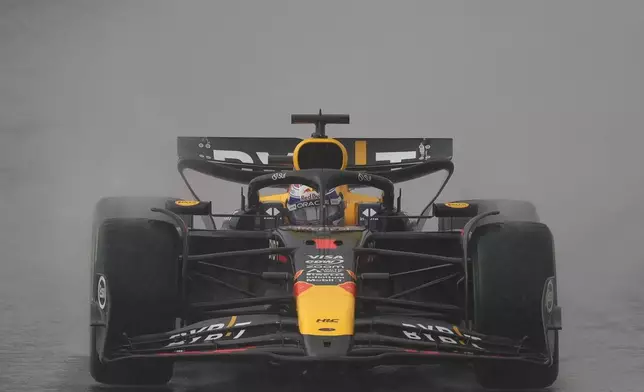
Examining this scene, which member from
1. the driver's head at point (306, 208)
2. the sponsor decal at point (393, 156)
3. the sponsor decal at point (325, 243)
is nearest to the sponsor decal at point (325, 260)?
the sponsor decal at point (325, 243)

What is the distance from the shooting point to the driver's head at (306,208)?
953 centimetres

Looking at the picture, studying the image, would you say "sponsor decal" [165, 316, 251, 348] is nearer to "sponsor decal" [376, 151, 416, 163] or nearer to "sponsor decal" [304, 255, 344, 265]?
"sponsor decal" [304, 255, 344, 265]

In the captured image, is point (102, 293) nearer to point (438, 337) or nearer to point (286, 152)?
point (438, 337)

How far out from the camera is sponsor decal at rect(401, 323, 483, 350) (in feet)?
22.1

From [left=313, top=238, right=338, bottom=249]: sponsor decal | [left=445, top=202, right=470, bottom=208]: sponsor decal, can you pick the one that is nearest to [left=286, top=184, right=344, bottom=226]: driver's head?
[left=445, top=202, right=470, bottom=208]: sponsor decal

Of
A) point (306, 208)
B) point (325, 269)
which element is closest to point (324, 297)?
point (325, 269)

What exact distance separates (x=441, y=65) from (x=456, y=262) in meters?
15.6

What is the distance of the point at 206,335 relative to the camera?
6.73 m

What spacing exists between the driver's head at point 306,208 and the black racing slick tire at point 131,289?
233cm

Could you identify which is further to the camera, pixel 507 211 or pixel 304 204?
pixel 507 211

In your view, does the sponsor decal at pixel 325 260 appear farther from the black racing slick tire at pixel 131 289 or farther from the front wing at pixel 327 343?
the black racing slick tire at pixel 131 289

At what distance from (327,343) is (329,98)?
50.3ft

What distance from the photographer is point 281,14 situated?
2459 cm

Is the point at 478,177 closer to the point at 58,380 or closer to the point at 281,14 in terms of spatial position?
the point at 281,14
